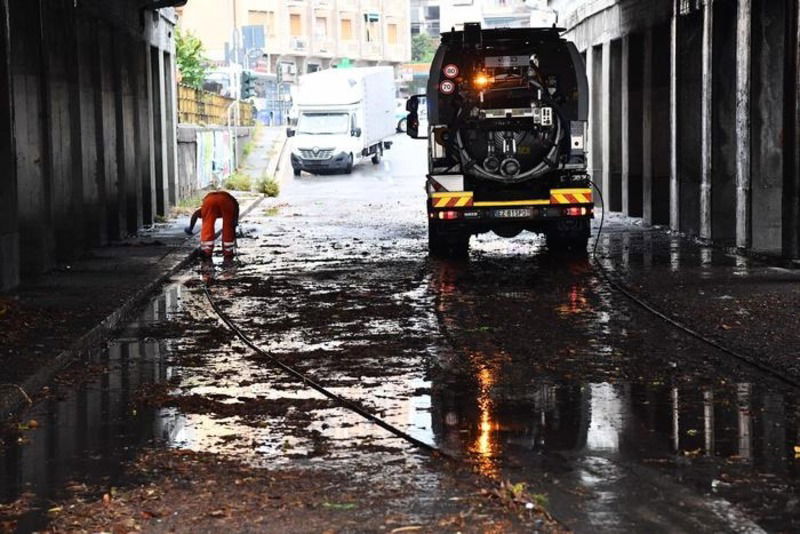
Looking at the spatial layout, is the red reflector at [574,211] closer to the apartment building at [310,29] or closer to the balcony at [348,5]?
the apartment building at [310,29]

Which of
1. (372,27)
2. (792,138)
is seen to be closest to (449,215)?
(792,138)

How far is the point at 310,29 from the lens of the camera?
318ft

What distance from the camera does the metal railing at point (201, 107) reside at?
163 ft

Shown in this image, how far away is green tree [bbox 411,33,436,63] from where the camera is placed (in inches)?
4739

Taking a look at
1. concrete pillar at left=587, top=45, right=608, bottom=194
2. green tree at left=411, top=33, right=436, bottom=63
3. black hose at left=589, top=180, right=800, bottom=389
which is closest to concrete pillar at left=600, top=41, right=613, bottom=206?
concrete pillar at left=587, top=45, right=608, bottom=194

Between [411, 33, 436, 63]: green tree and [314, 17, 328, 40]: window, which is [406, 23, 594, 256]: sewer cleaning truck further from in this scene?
[411, 33, 436, 63]: green tree

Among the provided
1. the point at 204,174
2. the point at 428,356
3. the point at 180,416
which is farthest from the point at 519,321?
the point at 204,174

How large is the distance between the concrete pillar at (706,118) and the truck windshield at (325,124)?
111ft

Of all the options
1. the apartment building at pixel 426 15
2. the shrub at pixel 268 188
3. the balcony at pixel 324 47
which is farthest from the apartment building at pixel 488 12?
the shrub at pixel 268 188

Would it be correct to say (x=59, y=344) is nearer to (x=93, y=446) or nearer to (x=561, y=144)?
(x=93, y=446)

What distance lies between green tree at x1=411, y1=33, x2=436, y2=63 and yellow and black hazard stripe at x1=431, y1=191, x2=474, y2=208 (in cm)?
9669

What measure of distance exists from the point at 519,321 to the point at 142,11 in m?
19.9

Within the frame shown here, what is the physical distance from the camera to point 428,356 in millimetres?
13375

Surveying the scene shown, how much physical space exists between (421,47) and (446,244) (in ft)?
323
